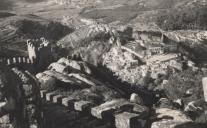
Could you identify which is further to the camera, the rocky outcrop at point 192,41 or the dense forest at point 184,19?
the dense forest at point 184,19

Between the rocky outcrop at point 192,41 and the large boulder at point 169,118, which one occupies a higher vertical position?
the large boulder at point 169,118

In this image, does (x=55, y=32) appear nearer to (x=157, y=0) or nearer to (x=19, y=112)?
(x=157, y=0)

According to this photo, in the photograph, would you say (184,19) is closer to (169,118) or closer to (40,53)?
(40,53)

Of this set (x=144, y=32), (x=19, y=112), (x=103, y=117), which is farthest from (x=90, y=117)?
(x=144, y=32)

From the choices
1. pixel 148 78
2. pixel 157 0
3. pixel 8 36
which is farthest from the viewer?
pixel 157 0

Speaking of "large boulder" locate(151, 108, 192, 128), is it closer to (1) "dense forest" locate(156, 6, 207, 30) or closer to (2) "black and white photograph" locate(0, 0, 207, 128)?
(2) "black and white photograph" locate(0, 0, 207, 128)

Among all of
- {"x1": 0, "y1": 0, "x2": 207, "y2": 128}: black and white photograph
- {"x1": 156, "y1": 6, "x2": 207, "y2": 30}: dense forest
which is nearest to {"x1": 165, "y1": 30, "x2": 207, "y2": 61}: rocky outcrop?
{"x1": 0, "y1": 0, "x2": 207, "y2": 128}: black and white photograph

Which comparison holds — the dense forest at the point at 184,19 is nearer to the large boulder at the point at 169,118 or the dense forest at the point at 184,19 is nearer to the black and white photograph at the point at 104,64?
the black and white photograph at the point at 104,64

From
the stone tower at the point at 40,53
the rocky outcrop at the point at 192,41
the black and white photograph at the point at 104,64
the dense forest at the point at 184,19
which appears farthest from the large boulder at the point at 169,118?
the dense forest at the point at 184,19
